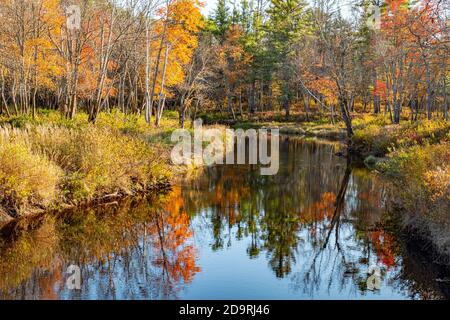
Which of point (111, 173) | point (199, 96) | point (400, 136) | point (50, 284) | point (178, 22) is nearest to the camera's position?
point (50, 284)

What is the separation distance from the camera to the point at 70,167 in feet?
44.7

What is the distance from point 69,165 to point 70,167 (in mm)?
67

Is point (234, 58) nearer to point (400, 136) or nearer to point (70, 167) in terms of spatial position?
point (400, 136)

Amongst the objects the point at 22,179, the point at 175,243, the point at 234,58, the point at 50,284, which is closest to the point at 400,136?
the point at 175,243

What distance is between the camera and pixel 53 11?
25.9m

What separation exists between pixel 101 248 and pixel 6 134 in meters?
4.92

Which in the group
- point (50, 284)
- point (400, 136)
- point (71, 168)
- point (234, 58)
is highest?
point (234, 58)

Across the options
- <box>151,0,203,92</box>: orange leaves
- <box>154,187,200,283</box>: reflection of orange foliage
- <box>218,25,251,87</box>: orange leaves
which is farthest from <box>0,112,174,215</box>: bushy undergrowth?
<box>218,25,251,87</box>: orange leaves

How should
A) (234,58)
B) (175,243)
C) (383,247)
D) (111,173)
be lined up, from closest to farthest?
(383,247) → (175,243) → (111,173) → (234,58)

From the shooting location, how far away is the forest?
11.6 metres

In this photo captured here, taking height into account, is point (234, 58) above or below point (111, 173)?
above
